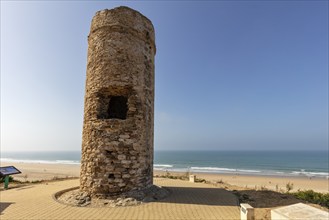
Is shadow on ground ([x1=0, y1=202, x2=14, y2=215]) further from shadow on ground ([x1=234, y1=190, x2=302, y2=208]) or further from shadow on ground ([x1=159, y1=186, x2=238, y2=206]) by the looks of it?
shadow on ground ([x1=234, y1=190, x2=302, y2=208])

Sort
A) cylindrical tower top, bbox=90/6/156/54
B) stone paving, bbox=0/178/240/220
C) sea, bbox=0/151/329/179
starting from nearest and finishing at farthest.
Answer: stone paving, bbox=0/178/240/220, cylindrical tower top, bbox=90/6/156/54, sea, bbox=0/151/329/179

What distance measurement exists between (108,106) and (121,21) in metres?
3.44

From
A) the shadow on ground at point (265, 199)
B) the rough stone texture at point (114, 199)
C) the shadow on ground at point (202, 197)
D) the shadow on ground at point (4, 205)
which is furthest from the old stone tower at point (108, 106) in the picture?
the shadow on ground at point (265, 199)

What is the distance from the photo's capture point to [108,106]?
883cm

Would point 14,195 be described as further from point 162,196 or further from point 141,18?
point 141,18

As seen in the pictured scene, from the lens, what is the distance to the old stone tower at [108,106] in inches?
312

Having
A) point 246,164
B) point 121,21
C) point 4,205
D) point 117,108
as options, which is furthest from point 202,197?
point 246,164

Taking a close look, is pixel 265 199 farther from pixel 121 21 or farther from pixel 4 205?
pixel 4 205

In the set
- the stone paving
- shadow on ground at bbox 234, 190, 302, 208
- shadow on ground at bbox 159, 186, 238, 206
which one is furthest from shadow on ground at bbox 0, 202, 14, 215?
shadow on ground at bbox 234, 190, 302, 208

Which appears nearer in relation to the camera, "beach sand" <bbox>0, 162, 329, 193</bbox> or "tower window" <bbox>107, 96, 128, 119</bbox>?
"tower window" <bbox>107, 96, 128, 119</bbox>

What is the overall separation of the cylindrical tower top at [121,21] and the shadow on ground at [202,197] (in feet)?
21.6

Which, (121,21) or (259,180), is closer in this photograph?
(121,21)

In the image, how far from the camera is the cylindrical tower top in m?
8.77

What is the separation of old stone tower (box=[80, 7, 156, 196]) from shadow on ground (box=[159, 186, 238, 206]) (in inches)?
49.6
